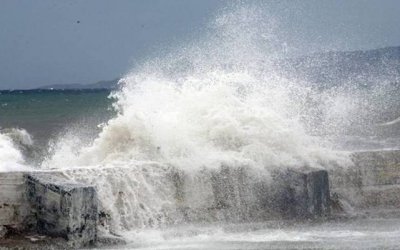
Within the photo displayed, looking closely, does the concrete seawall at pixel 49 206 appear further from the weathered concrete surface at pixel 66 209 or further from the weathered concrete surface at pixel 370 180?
the weathered concrete surface at pixel 370 180

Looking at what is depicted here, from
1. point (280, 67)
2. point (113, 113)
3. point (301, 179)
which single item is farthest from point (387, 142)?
point (113, 113)

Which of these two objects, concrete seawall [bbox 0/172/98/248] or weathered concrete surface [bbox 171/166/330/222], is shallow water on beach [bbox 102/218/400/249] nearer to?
weathered concrete surface [bbox 171/166/330/222]

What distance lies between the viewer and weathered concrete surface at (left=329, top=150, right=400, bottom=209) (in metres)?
14.9

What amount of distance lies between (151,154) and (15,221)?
3.30m

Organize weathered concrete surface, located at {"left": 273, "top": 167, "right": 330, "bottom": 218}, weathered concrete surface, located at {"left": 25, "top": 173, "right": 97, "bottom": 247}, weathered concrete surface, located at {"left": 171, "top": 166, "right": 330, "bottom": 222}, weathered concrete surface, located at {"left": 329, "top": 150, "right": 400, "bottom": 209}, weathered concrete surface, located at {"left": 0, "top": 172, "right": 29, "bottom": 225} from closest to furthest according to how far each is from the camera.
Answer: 1. weathered concrete surface, located at {"left": 25, "top": 173, "right": 97, "bottom": 247}
2. weathered concrete surface, located at {"left": 0, "top": 172, "right": 29, "bottom": 225}
3. weathered concrete surface, located at {"left": 171, "top": 166, "right": 330, "bottom": 222}
4. weathered concrete surface, located at {"left": 273, "top": 167, "right": 330, "bottom": 218}
5. weathered concrete surface, located at {"left": 329, "top": 150, "right": 400, "bottom": 209}

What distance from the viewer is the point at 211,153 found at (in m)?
14.4

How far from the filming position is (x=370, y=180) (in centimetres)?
1515

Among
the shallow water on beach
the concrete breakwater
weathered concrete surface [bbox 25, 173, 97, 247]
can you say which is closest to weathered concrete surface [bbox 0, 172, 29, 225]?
the concrete breakwater

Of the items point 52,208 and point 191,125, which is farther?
point 191,125

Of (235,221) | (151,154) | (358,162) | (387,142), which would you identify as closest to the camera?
(235,221)

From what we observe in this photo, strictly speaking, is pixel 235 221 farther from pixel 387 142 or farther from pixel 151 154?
pixel 387 142

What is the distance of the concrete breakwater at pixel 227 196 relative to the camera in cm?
1121

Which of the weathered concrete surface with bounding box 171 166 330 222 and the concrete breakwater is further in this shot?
the weathered concrete surface with bounding box 171 166 330 222

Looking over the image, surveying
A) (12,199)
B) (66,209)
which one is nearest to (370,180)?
(66,209)
